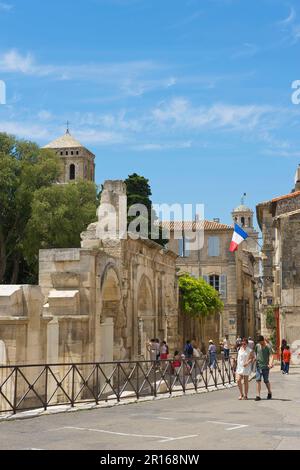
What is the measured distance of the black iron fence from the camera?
1223 cm

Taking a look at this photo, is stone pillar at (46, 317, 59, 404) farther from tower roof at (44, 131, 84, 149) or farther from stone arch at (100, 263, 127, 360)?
tower roof at (44, 131, 84, 149)

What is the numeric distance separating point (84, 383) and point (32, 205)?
26500mm

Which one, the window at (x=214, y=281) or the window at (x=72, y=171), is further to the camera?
the window at (x=72, y=171)

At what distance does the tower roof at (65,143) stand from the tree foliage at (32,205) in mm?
47338

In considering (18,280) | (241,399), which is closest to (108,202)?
(241,399)

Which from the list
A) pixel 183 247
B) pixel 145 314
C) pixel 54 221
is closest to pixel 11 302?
pixel 145 314

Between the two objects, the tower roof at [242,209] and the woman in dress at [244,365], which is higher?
the tower roof at [242,209]

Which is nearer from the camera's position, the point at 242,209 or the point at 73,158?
the point at 73,158

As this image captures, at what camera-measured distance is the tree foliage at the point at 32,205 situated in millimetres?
38000

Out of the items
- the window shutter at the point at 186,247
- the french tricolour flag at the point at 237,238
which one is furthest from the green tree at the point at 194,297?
the window shutter at the point at 186,247

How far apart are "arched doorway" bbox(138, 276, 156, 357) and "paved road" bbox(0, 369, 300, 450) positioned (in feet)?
32.6

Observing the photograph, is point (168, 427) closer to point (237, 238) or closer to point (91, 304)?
point (91, 304)

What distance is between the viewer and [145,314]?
24250 millimetres

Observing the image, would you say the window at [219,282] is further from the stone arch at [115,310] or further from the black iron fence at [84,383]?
the stone arch at [115,310]
